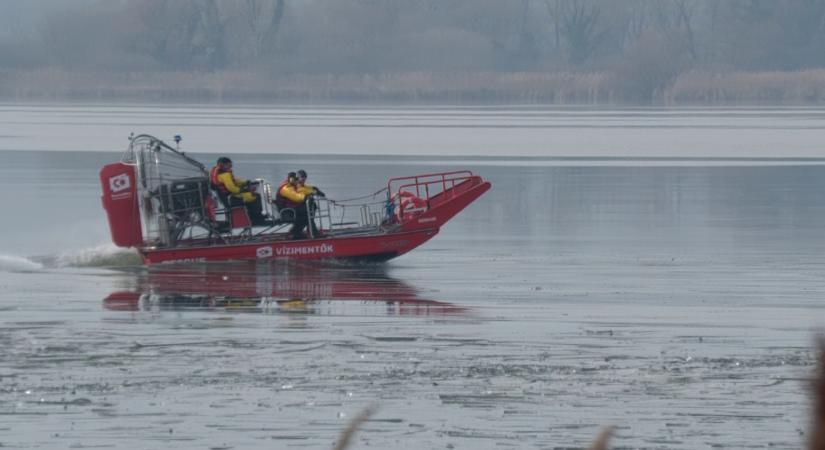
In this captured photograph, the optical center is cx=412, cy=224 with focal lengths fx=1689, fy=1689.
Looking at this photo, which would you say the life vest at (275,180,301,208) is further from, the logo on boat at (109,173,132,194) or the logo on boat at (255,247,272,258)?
the logo on boat at (109,173,132,194)

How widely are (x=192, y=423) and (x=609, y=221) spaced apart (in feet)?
46.1

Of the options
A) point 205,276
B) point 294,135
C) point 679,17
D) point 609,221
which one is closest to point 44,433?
point 205,276

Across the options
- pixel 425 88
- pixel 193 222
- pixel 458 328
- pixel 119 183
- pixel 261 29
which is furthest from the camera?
pixel 261 29

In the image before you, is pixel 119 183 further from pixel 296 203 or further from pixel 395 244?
pixel 395 244

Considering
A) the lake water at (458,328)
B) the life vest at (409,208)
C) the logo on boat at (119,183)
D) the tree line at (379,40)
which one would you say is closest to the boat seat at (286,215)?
the lake water at (458,328)

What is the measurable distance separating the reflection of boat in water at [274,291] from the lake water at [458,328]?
0.05 m

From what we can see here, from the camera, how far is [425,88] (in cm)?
7200

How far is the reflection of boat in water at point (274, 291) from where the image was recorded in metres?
15.1

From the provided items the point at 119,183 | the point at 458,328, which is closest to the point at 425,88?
the point at 119,183

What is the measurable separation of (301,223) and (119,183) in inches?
80.3

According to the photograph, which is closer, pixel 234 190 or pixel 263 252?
pixel 263 252

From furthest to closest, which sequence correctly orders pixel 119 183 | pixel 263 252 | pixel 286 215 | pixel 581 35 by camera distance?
pixel 581 35, pixel 286 215, pixel 263 252, pixel 119 183

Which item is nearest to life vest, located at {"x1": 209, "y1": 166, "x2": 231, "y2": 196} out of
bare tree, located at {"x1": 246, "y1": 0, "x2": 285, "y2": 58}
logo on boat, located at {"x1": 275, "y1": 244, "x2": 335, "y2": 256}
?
logo on boat, located at {"x1": 275, "y1": 244, "x2": 335, "y2": 256}

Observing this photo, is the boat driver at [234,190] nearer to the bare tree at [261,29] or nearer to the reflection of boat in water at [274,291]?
the reflection of boat in water at [274,291]
